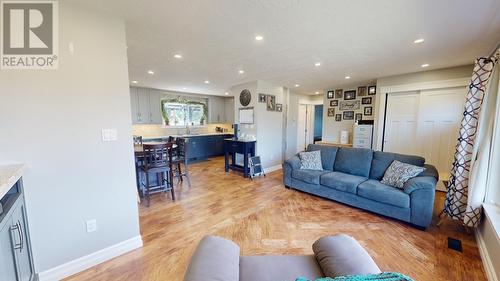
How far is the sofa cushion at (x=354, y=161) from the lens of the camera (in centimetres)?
339

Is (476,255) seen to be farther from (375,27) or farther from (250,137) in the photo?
(250,137)

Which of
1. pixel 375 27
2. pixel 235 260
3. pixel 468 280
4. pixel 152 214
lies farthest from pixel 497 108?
pixel 152 214

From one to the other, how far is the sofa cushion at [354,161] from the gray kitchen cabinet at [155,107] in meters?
5.13

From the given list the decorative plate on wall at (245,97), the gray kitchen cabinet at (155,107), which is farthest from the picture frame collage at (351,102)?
the gray kitchen cabinet at (155,107)

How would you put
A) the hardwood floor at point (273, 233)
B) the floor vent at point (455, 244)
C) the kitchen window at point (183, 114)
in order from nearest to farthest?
the hardwood floor at point (273, 233) → the floor vent at point (455, 244) → the kitchen window at point (183, 114)

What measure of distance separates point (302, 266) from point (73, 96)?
2186 mm

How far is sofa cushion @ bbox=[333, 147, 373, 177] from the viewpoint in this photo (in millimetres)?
3391

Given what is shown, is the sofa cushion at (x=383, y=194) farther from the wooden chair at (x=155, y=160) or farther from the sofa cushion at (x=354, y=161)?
the wooden chair at (x=155, y=160)

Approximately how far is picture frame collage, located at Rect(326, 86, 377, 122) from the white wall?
537 cm

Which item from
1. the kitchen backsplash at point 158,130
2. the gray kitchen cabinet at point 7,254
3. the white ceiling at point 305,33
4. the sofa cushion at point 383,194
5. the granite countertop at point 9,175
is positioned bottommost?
the sofa cushion at point 383,194

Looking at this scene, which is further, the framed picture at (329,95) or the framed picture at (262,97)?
the framed picture at (329,95)

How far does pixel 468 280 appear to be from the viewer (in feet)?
5.62

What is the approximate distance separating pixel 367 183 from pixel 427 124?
226cm

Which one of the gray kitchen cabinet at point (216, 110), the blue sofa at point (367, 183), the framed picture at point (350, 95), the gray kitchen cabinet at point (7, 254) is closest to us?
the gray kitchen cabinet at point (7, 254)
